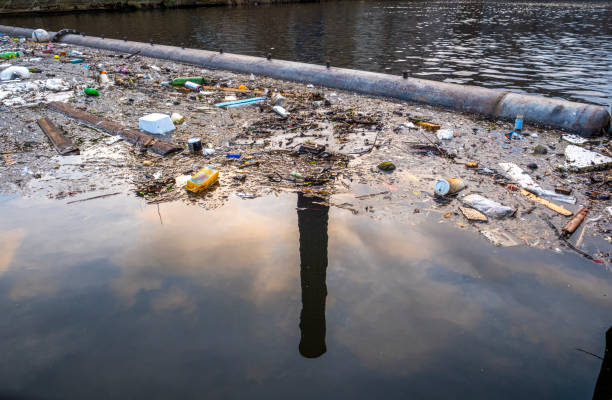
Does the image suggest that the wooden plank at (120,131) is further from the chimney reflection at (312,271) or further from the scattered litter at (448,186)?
the scattered litter at (448,186)

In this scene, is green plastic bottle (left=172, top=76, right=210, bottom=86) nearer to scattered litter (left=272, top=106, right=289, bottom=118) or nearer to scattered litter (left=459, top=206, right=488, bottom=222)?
scattered litter (left=272, top=106, right=289, bottom=118)

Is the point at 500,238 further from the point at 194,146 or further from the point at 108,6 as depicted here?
the point at 108,6

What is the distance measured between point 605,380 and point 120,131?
6000 mm

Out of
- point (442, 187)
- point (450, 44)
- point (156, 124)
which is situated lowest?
point (442, 187)

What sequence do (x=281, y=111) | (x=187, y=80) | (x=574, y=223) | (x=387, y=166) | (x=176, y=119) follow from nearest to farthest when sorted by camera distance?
(x=574, y=223), (x=387, y=166), (x=176, y=119), (x=281, y=111), (x=187, y=80)

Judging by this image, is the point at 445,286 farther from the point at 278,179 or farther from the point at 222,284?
the point at 278,179

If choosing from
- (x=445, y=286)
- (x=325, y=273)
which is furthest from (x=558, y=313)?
(x=325, y=273)

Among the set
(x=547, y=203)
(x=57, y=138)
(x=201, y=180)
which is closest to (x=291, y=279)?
(x=201, y=180)

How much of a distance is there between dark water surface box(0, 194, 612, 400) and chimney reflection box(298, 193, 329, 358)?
0.04 feet

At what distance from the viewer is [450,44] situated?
50.0ft

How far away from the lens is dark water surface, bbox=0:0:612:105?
997 centimetres

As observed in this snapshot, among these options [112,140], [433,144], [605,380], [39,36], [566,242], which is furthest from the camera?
[39,36]

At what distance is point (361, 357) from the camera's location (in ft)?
7.06

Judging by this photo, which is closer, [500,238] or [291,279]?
[291,279]
